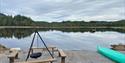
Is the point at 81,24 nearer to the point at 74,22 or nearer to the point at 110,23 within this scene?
the point at 74,22

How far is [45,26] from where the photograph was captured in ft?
342

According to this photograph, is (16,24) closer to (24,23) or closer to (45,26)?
(24,23)

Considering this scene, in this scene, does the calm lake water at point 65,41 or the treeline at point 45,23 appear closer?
the calm lake water at point 65,41

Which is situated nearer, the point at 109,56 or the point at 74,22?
the point at 109,56

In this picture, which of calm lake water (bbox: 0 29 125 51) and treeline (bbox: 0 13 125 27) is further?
treeline (bbox: 0 13 125 27)

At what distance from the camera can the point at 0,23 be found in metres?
83.4

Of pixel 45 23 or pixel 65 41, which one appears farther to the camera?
pixel 45 23

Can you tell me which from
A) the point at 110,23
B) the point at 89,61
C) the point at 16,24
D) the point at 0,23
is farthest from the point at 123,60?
the point at 110,23

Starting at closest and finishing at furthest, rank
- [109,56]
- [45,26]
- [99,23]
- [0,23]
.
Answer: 1. [109,56]
2. [0,23]
3. [99,23]
4. [45,26]

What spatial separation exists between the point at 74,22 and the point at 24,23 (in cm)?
2098

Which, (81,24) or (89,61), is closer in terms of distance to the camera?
(89,61)

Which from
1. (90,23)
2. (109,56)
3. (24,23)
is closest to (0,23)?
(24,23)

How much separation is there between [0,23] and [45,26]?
81.1 feet

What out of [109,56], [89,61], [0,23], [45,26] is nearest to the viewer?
[89,61]
